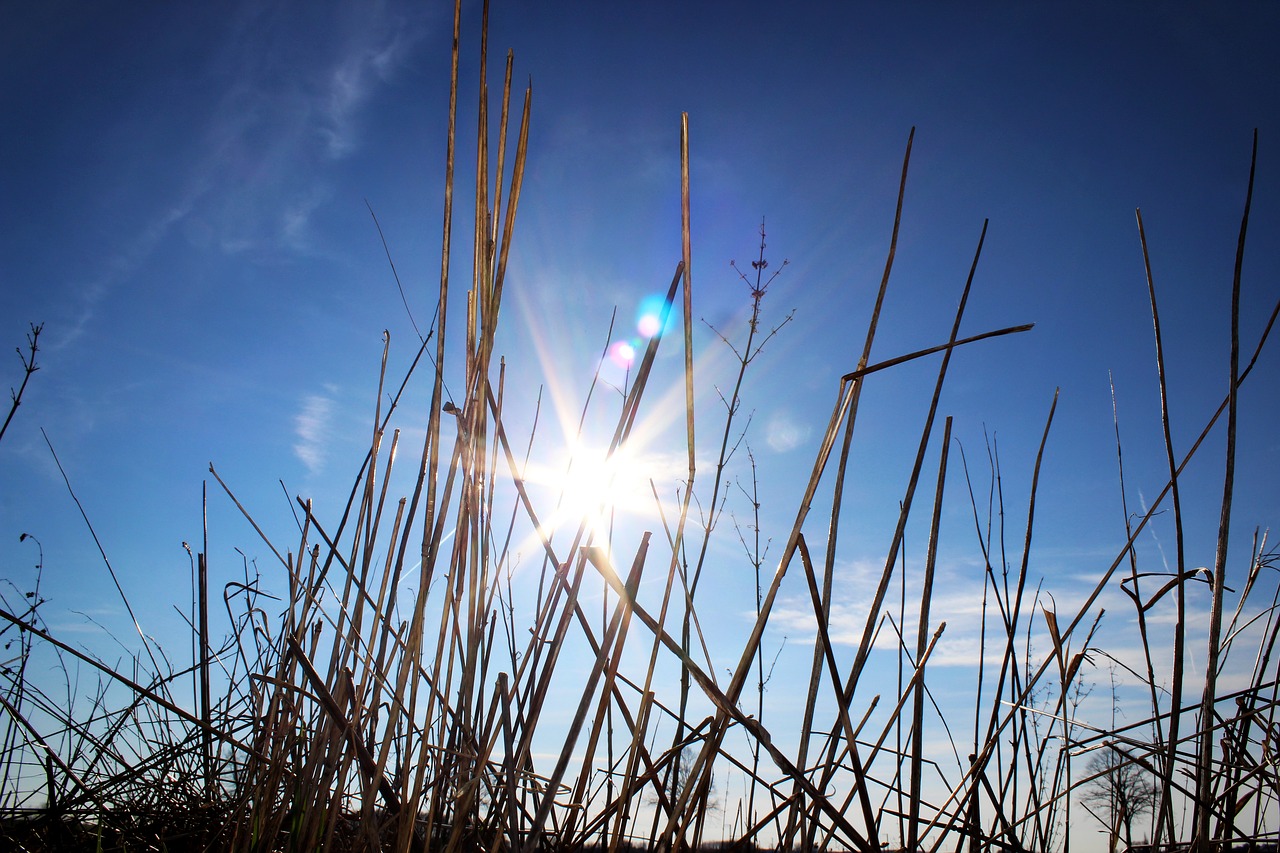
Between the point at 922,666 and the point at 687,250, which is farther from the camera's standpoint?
the point at 922,666

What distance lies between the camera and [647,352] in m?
1.04

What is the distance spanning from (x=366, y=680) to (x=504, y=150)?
2.67ft

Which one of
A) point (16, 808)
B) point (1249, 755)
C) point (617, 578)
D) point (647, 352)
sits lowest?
point (16, 808)

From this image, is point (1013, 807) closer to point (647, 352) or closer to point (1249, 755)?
point (1249, 755)

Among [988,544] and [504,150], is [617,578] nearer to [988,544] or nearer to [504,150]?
[504,150]

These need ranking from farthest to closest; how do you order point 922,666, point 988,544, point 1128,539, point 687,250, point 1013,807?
point 988,544, point 1013,807, point 1128,539, point 922,666, point 687,250

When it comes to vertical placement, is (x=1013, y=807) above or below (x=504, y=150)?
below

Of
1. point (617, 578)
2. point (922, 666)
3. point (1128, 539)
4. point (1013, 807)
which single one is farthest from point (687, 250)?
point (1013, 807)

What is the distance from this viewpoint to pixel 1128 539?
49.4 inches

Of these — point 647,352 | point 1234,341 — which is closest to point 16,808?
point 647,352

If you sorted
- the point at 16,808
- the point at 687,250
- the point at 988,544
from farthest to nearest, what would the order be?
the point at 16,808, the point at 988,544, the point at 687,250

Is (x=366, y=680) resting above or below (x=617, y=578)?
below

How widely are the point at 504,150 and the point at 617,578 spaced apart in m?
0.58

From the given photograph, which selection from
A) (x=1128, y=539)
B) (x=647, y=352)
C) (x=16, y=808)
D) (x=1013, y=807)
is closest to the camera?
→ (x=647, y=352)
